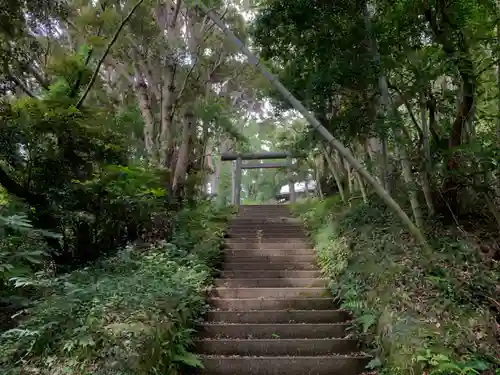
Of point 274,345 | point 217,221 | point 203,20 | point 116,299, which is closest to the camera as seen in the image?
point 116,299

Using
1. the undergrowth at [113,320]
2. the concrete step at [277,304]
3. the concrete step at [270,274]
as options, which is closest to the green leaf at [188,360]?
the undergrowth at [113,320]

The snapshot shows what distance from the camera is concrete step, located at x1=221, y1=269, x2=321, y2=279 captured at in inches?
259

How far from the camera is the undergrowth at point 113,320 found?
3242mm

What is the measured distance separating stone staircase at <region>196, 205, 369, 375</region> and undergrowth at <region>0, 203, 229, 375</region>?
0.33 meters

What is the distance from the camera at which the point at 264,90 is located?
349 inches

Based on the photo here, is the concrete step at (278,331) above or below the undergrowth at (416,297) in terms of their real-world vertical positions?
below

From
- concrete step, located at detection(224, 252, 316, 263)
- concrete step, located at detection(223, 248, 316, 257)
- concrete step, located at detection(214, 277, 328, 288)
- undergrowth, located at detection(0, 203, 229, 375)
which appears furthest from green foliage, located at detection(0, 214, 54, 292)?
concrete step, located at detection(223, 248, 316, 257)

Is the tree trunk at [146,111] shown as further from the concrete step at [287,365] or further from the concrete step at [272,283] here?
the concrete step at [287,365]

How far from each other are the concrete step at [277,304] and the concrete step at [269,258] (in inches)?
67.4

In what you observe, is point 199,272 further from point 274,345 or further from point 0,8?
point 0,8

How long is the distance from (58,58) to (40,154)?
5.28 feet

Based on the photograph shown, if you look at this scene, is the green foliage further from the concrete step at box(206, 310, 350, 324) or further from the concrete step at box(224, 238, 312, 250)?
the concrete step at box(224, 238, 312, 250)

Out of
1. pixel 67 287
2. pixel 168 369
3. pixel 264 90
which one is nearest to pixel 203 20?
pixel 264 90

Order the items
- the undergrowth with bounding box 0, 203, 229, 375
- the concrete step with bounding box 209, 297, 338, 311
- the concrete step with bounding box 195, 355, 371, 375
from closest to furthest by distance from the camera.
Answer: the undergrowth with bounding box 0, 203, 229, 375 < the concrete step with bounding box 195, 355, 371, 375 < the concrete step with bounding box 209, 297, 338, 311
